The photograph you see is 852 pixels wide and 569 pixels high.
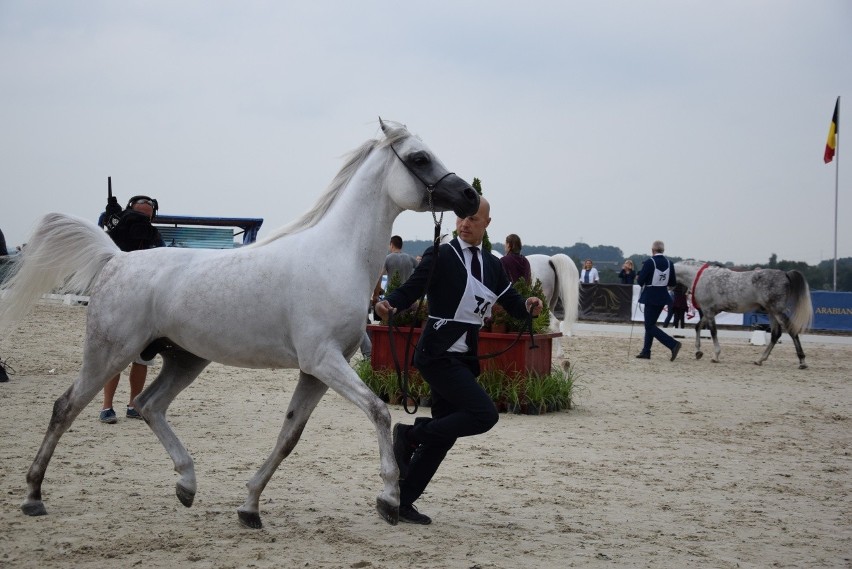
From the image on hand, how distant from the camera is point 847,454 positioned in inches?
312

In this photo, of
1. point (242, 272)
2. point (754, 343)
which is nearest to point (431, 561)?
point (242, 272)

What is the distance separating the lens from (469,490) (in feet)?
20.2

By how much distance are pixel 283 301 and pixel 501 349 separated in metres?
5.01

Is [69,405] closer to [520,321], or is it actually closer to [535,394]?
[520,321]

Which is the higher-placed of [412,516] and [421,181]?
[421,181]

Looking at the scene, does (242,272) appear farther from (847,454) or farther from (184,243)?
(184,243)

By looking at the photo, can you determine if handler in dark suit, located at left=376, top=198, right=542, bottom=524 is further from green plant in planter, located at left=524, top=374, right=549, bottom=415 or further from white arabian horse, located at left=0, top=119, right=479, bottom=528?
green plant in planter, located at left=524, top=374, right=549, bottom=415

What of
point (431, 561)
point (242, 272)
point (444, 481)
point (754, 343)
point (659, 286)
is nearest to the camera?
point (431, 561)

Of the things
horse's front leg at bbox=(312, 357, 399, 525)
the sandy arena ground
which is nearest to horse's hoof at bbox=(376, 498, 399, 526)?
horse's front leg at bbox=(312, 357, 399, 525)

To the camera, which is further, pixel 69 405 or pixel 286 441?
pixel 69 405

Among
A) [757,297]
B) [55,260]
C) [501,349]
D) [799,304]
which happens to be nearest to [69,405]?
[55,260]

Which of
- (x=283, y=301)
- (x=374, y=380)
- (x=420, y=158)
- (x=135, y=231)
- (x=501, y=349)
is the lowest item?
(x=374, y=380)

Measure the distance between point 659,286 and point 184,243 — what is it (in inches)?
557

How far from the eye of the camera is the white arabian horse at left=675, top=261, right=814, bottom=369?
1605 centimetres
